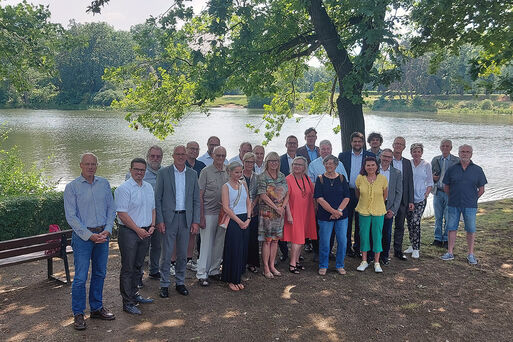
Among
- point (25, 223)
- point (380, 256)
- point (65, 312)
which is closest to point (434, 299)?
point (380, 256)

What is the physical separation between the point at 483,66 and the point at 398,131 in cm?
3059

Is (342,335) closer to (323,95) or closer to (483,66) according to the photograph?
(483,66)

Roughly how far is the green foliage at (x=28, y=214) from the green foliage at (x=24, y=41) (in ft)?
14.5

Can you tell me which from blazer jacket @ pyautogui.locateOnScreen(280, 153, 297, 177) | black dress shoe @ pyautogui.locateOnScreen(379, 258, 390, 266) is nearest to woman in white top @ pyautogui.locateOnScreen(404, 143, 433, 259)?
black dress shoe @ pyautogui.locateOnScreen(379, 258, 390, 266)

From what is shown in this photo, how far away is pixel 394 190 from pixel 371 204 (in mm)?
585

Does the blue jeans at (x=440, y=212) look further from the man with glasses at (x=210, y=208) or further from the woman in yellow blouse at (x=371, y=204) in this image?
the man with glasses at (x=210, y=208)

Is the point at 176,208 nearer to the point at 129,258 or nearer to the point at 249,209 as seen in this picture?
the point at 129,258

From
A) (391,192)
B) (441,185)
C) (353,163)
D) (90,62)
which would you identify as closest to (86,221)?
(353,163)

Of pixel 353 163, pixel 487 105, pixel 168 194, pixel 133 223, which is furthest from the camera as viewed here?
pixel 487 105

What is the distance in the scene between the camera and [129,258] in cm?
491

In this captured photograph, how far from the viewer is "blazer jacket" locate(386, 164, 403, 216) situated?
6848 mm

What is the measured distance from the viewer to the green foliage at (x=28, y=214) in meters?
7.72

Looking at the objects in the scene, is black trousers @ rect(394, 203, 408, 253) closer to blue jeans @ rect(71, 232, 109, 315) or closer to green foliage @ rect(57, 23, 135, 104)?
blue jeans @ rect(71, 232, 109, 315)

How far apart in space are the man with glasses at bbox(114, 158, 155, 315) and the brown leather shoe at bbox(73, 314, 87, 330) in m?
0.51
